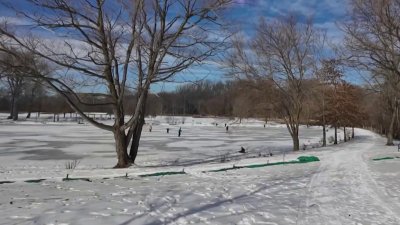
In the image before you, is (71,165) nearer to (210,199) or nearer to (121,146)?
(121,146)

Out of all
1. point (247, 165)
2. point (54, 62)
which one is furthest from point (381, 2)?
point (54, 62)

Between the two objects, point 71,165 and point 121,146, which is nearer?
point 121,146

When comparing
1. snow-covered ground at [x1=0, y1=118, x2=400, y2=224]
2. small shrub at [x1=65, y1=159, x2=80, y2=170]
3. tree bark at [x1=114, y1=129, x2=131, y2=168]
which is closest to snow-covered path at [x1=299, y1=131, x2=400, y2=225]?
snow-covered ground at [x1=0, y1=118, x2=400, y2=224]

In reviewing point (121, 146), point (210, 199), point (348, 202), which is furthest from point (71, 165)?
point (348, 202)

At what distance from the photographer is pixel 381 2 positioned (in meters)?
18.3

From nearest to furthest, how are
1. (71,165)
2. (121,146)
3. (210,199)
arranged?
(210,199) → (121,146) → (71,165)

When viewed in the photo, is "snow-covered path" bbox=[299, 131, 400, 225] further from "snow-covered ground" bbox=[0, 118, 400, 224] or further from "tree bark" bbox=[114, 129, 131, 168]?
"tree bark" bbox=[114, 129, 131, 168]

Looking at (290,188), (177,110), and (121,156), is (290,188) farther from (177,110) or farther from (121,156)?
(177,110)

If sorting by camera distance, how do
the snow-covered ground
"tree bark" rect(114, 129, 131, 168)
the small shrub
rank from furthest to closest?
the small shrub, "tree bark" rect(114, 129, 131, 168), the snow-covered ground

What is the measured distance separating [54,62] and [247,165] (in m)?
7.74

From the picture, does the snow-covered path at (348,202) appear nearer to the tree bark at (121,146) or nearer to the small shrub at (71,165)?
the tree bark at (121,146)

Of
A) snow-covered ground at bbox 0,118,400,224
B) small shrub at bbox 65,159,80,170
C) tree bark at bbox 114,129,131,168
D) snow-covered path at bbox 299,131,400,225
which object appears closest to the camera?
snow-covered ground at bbox 0,118,400,224

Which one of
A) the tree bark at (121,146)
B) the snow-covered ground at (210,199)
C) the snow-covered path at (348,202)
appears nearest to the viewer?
the snow-covered ground at (210,199)

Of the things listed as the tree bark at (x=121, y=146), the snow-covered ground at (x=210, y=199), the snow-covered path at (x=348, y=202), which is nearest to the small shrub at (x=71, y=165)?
the tree bark at (x=121, y=146)
